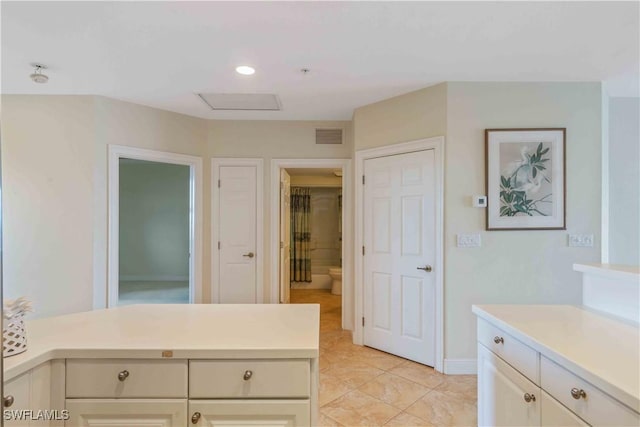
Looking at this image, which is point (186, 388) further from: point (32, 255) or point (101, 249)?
point (32, 255)

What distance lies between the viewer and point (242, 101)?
309cm

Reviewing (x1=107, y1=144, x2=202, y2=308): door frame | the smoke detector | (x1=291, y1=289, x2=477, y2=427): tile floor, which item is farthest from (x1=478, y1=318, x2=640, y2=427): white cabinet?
the smoke detector

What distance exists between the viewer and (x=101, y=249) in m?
2.89

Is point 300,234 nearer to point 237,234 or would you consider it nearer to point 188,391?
point 237,234

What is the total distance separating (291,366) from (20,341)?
103 cm

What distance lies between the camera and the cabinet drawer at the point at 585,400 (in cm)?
87

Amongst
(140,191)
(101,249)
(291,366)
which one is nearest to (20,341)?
(291,366)

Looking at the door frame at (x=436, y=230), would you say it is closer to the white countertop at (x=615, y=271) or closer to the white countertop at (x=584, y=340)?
the white countertop at (x=584, y=340)

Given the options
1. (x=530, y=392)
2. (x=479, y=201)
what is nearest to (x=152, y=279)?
(x=479, y=201)

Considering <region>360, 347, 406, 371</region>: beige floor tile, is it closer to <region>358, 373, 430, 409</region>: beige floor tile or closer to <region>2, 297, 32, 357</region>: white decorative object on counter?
<region>358, 373, 430, 409</region>: beige floor tile

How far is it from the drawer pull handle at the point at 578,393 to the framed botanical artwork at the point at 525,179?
1.76 meters

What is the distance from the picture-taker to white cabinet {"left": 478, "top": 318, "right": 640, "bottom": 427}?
3.08 ft

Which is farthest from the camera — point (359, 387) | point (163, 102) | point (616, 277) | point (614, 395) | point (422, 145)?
point (163, 102)

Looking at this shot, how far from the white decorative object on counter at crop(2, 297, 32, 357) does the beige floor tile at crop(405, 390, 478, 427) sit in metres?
2.13
